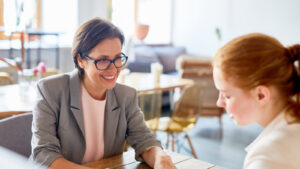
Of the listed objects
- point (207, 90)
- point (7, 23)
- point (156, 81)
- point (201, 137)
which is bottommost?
point (201, 137)

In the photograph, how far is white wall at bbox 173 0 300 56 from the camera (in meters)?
7.11

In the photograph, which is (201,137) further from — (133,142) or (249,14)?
(249,14)

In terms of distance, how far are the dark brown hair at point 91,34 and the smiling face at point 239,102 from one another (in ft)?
2.41

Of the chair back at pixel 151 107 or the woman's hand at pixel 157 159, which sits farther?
the chair back at pixel 151 107

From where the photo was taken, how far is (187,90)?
3.38 m

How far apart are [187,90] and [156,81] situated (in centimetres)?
40

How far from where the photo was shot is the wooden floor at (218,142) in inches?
154

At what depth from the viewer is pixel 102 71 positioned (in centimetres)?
169

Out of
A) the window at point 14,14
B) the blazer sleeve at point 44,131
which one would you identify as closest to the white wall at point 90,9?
the window at point 14,14

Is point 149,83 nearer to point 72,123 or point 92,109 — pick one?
point 92,109

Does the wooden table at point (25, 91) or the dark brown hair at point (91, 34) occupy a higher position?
the dark brown hair at point (91, 34)

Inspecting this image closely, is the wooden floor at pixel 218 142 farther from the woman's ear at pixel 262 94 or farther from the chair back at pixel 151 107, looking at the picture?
the woman's ear at pixel 262 94

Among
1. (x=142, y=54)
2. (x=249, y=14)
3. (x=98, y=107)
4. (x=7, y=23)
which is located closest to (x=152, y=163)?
(x=98, y=107)

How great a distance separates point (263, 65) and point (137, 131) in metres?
0.93
